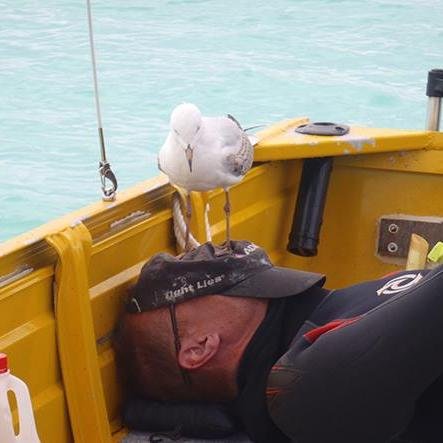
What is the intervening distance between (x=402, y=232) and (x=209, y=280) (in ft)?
3.13

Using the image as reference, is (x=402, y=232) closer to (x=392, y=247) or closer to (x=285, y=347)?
(x=392, y=247)

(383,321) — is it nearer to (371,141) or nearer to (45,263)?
(45,263)

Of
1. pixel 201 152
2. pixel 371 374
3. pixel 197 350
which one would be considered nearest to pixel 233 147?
pixel 201 152

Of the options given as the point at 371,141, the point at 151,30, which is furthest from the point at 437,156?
the point at 151,30

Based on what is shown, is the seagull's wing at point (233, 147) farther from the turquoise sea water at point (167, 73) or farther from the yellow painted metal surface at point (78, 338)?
the turquoise sea water at point (167, 73)

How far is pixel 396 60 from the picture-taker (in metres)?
10.5

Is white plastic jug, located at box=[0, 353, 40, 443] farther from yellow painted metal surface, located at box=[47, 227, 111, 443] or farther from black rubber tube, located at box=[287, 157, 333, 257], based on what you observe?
black rubber tube, located at box=[287, 157, 333, 257]

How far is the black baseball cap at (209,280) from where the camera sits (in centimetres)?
197

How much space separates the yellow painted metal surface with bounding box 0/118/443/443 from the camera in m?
1.86

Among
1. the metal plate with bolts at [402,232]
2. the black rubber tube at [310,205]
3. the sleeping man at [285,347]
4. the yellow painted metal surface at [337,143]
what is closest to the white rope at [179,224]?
the sleeping man at [285,347]

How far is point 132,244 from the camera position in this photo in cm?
214

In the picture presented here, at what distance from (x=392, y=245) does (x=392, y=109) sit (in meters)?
6.39

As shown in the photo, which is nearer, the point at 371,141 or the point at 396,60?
the point at 371,141

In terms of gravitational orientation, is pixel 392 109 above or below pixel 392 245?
below
